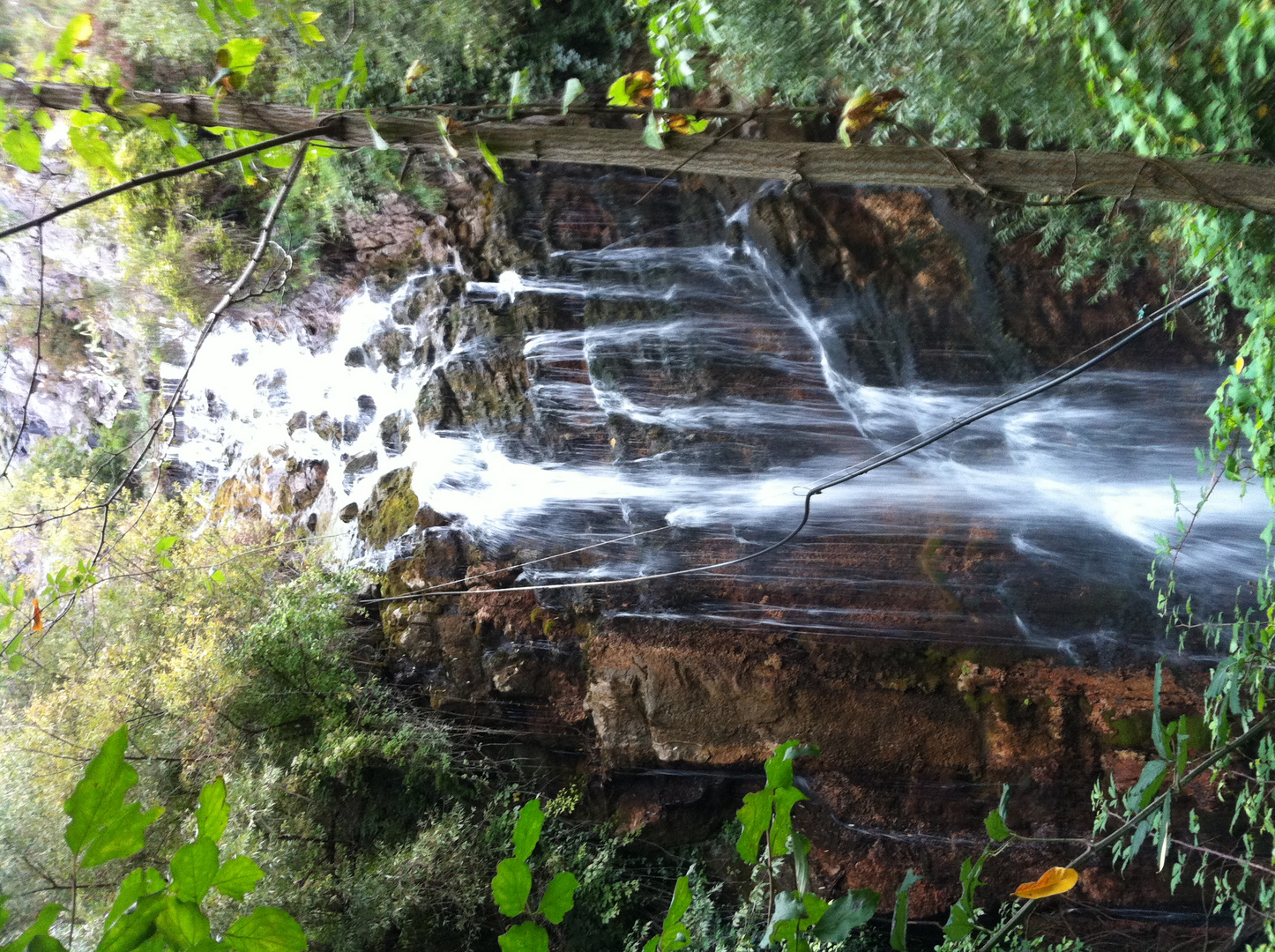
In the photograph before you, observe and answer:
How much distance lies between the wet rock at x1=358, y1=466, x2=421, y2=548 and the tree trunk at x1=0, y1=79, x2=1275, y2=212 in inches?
147

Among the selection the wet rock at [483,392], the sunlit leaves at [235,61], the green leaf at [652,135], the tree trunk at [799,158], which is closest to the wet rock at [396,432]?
the wet rock at [483,392]

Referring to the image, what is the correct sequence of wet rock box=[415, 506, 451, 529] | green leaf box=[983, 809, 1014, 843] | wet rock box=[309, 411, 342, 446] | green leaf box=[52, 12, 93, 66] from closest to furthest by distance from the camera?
green leaf box=[983, 809, 1014, 843] → green leaf box=[52, 12, 93, 66] → wet rock box=[415, 506, 451, 529] → wet rock box=[309, 411, 342, 446]

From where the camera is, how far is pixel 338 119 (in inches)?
106

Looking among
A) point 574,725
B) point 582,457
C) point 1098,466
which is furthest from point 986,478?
point 574,725

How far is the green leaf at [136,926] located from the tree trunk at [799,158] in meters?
2.39

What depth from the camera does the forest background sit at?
11.5 feet

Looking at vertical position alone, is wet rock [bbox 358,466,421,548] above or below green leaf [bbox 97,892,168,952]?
below

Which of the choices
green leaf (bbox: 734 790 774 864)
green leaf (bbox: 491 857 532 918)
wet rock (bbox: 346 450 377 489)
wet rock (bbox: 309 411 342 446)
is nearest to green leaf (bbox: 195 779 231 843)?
green leaf (bbox: 491 857 532 918)

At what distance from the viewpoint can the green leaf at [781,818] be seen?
51.7 inches

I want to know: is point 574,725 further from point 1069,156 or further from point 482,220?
point 1069,156

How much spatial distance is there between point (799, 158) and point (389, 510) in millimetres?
4470

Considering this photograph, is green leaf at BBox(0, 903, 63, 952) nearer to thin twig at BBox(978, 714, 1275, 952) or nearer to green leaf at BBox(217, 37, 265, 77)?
thin twig at BBox(978, 714, 1275, 952)

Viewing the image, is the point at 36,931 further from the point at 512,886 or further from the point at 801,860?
the point at 801,860

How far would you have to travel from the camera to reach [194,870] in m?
0.92
